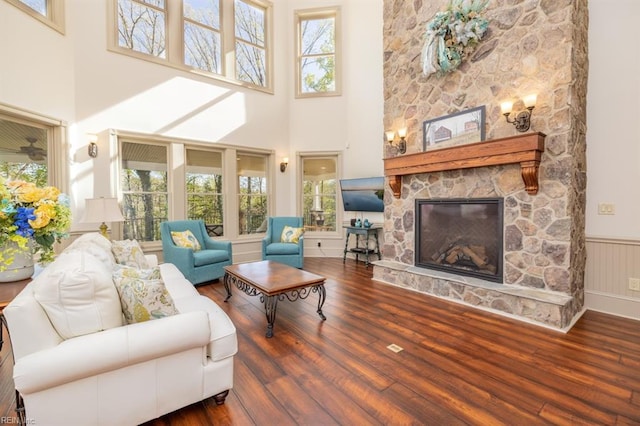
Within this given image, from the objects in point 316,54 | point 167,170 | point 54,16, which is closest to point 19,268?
point 167,170

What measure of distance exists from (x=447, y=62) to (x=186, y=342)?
12.7 ft

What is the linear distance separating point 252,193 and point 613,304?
17.9 feet

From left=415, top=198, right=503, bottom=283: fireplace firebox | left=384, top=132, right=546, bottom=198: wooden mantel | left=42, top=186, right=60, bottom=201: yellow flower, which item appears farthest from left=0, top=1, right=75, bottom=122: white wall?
left=415, top=198, right=503, bottom=283: fireplace firebox

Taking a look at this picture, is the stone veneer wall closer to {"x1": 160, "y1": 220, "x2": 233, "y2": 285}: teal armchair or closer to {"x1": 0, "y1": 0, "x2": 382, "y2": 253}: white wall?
{"x1": 0, "y1": 0, "x2": 382, "y2": 253}: white wall

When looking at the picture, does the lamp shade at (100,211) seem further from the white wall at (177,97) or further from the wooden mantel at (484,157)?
the wooden mantel at (484,157)

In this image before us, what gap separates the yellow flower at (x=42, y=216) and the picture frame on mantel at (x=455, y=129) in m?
3.77

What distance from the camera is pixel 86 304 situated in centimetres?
144

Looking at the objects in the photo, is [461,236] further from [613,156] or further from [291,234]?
[291,234]

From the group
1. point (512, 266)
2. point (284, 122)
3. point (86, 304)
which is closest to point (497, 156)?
point (512, 266)

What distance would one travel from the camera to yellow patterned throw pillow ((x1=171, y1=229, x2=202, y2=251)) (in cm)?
421

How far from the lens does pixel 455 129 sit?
3541mm

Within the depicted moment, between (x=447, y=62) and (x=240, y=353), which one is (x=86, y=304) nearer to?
(x=240, y=353)

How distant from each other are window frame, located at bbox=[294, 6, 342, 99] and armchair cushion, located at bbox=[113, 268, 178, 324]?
528cm

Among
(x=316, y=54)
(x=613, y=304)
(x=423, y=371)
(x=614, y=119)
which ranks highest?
(x=316, y=54)
